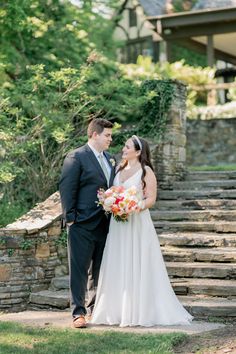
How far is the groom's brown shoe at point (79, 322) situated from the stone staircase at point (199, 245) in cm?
104

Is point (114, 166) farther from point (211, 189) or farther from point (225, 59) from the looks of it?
point (225, 59)

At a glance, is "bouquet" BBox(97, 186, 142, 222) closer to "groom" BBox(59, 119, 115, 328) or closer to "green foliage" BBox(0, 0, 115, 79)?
"groom" BBox(59, 119, 115, 328)

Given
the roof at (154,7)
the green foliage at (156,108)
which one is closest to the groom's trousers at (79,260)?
the green foliage at (156,108)

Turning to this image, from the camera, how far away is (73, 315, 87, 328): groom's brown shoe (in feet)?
21.5

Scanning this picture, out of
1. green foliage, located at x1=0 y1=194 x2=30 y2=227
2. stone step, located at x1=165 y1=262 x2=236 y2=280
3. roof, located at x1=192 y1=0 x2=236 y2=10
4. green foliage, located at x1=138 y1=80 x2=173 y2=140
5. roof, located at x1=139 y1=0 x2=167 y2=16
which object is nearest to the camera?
stone step, located at x1=165 y1=262 x2=236 y2=280

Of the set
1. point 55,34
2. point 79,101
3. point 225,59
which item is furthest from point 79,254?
point 225,59

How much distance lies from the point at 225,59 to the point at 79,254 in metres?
18.1

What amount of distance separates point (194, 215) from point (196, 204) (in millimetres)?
434

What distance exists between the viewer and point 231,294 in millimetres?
7363

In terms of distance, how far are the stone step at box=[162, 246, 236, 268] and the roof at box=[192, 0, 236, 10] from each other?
11.7 meters

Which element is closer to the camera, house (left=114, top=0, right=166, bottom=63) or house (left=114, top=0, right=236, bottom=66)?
house (left=114, top=0, right=236, bottom=66)

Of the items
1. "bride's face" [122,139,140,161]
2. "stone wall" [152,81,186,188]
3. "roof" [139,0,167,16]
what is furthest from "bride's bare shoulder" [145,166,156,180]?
"roof" [139,0,167,16]

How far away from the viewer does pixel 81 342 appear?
598cm

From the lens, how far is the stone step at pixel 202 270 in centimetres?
780
